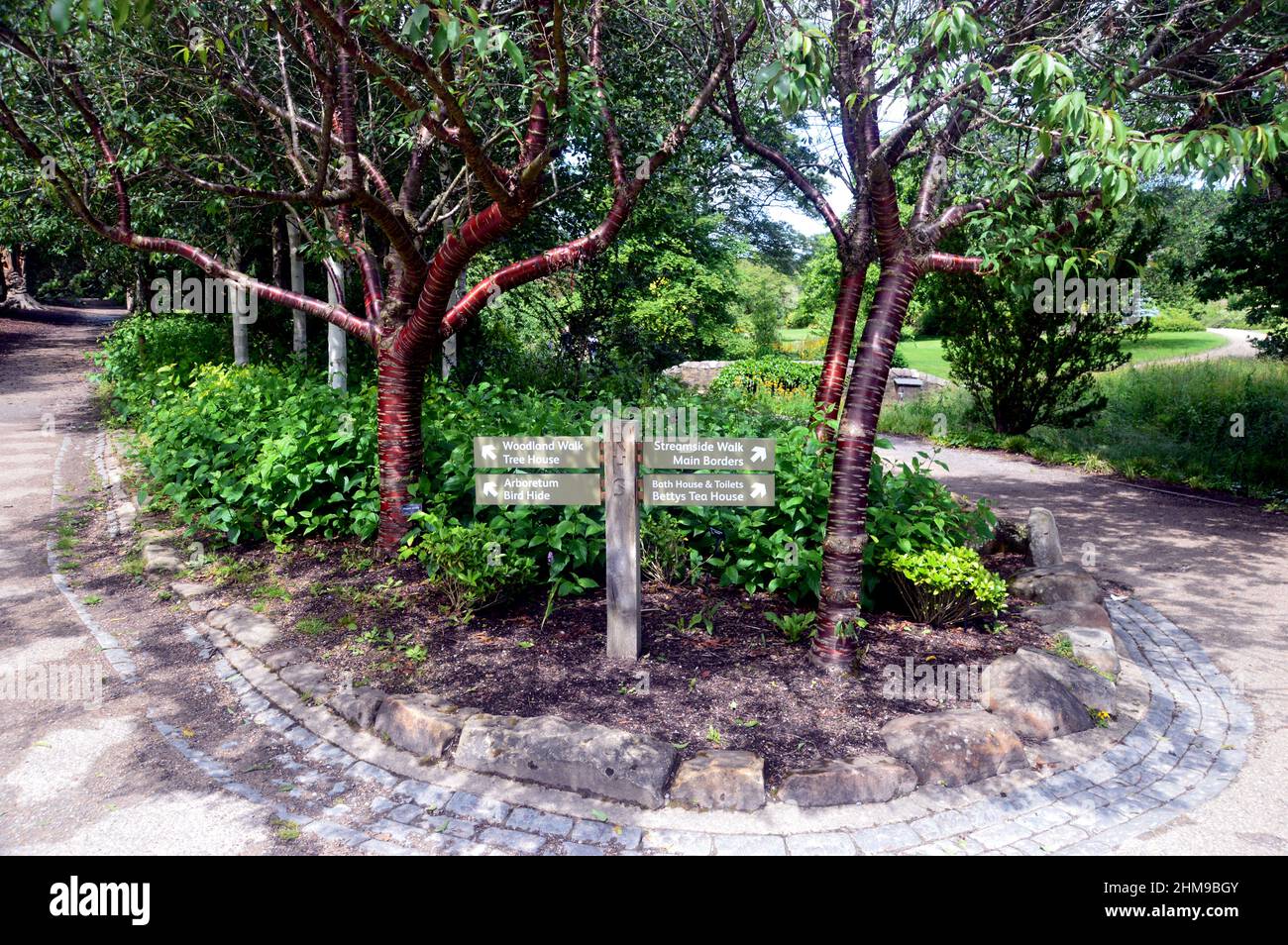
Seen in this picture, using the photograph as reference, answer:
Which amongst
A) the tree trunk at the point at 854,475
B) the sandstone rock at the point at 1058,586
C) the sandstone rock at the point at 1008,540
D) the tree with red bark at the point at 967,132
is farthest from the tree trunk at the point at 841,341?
the tree trunk at the point at 854,475

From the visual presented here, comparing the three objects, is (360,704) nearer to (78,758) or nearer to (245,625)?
(78,758)

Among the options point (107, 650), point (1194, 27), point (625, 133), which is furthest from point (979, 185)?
Answer: point (107, 650)

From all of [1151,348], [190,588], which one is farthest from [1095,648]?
[1151,348]

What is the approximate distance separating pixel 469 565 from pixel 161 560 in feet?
9.92

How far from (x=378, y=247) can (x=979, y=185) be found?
7.87 meters

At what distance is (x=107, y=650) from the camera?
5.53 metres

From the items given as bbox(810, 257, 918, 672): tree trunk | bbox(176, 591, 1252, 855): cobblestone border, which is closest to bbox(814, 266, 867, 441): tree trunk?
bbox(810, 257, 918, 672): tree trunk

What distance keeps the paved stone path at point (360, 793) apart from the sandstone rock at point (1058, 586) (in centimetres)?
70

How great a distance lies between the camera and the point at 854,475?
197 inches

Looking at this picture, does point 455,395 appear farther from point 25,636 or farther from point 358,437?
point 25,636

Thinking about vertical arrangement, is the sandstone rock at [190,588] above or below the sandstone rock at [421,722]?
above

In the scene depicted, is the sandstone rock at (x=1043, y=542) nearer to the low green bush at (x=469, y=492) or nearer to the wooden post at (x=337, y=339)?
the low green bush at (x=469, y=492)

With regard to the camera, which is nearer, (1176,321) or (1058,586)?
(1058,586)

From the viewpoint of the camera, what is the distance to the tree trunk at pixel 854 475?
4965 millimetres
